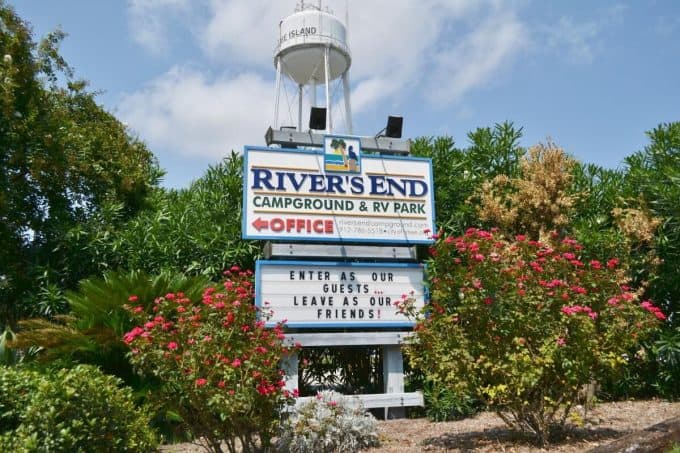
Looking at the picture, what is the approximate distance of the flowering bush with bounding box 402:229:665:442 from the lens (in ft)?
20.7

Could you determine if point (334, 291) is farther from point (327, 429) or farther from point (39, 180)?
point (39, 180)

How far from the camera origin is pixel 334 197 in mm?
9648

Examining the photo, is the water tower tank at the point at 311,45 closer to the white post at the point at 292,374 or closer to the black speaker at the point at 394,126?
the black speaker at the point at 394,126

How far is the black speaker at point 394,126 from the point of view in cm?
1080

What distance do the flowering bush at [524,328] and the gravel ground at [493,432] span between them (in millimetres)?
416

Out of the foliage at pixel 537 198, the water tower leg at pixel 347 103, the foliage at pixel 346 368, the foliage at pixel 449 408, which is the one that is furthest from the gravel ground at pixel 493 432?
the water tower leg at pixel 347 103

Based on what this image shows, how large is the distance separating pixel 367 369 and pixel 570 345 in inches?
245

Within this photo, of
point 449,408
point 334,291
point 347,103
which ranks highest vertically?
point 347,103

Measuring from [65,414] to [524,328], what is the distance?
486 cm

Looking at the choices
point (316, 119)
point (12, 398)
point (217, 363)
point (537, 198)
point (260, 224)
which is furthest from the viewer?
point (316, 119)

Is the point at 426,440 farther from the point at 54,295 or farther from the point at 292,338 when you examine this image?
the point at 54,295

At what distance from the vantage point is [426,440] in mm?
7410

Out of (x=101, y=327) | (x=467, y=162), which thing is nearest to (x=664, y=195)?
(x=467, y=162)

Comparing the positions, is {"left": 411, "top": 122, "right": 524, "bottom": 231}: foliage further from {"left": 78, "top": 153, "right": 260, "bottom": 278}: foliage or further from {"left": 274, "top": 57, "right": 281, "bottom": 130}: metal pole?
{"left": 274, "top": 57, "right": 281, "bottom": 130}: metal pole
